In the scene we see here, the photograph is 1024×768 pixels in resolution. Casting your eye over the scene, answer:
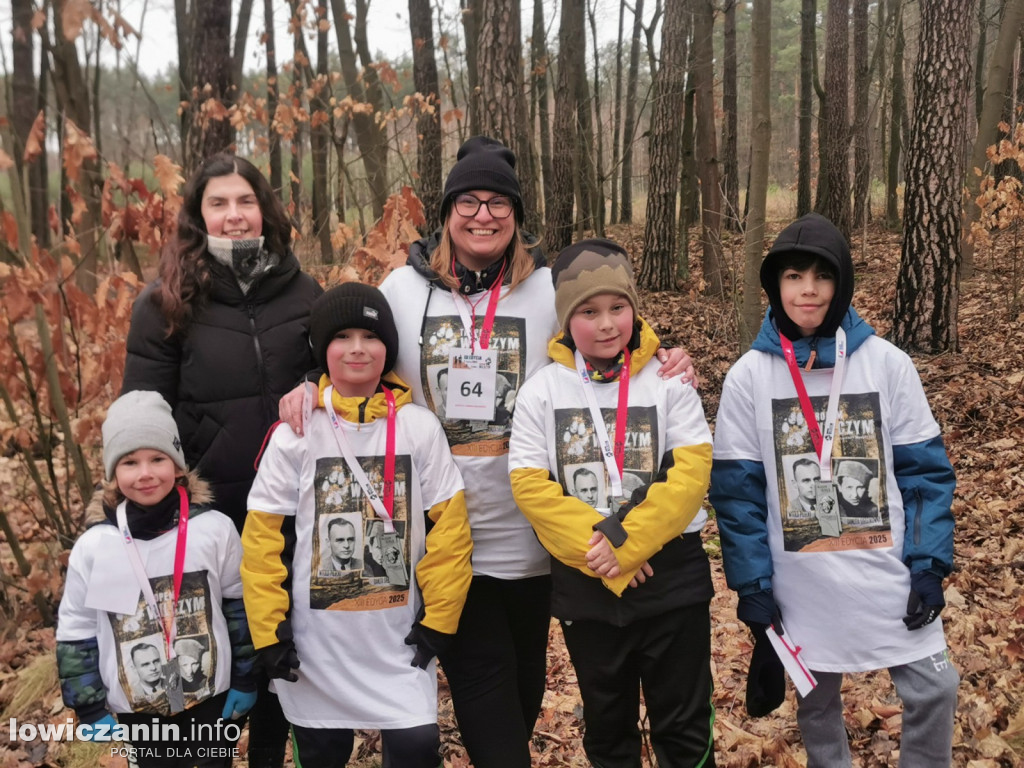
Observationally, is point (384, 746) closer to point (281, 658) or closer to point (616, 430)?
point (281, 658)

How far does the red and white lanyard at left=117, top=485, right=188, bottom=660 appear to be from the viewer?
244cm

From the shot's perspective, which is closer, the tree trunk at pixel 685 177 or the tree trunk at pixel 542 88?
the tree trunk at pixel 685 177

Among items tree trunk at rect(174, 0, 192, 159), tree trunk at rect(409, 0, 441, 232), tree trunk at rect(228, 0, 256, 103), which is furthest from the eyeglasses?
tree trunk at rect(228, 0, 256, 103)

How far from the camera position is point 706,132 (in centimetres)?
1212

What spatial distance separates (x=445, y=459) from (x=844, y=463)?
4.17 feet

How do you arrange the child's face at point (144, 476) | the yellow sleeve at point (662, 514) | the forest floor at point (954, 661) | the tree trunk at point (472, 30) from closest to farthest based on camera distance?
the yellow sleeve at point (662, 514), the child's face at point (144, 476), the forest floor at point (954, 661), the tree trunk at point (472, 30)

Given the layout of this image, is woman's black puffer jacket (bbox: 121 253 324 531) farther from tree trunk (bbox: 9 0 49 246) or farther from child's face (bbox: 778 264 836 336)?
tree trunk (bbox: 9 0 49 246)

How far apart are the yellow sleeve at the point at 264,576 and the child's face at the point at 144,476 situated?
0.33 m

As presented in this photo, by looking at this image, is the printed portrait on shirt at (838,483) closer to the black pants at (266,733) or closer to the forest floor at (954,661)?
the forest floor at (954,661)

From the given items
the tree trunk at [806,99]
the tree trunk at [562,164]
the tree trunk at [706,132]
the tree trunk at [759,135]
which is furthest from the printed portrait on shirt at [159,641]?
the tree trunk at [806,99]

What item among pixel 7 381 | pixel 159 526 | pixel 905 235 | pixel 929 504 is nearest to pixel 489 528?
pixel 159 526

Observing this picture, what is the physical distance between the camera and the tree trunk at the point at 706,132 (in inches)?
400

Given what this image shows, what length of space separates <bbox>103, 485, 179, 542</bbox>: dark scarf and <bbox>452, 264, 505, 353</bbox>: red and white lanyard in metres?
1.12

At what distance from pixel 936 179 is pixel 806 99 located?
11.9 metres
